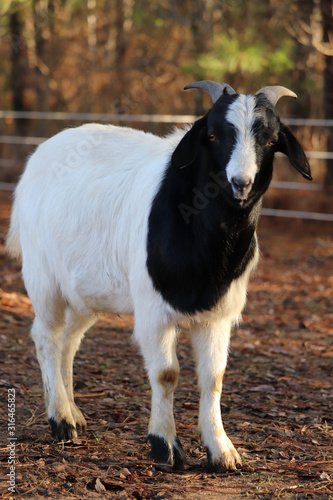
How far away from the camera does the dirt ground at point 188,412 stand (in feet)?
10.8

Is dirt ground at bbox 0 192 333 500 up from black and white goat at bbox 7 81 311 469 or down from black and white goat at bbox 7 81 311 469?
down

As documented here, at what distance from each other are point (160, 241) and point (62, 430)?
131 cm

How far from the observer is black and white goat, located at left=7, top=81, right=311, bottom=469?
3400mm

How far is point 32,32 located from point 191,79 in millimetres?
4299

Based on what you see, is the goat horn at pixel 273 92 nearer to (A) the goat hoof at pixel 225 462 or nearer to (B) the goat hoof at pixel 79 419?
(A) the goat hoof at pixel 225 462

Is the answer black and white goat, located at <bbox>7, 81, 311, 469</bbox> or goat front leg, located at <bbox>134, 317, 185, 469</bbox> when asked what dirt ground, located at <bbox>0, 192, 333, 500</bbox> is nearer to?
goat front leg, located at <bbox>134, 317, 185, 469</bbox>

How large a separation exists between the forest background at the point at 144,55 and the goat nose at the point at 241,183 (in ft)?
28.8

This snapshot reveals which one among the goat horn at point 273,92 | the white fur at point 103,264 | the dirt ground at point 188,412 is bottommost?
the dirt ground at point 188,412

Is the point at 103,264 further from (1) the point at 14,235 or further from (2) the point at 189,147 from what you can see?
(1) the point at 14,235

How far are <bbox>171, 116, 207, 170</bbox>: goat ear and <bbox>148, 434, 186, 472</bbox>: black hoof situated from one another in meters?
1.48

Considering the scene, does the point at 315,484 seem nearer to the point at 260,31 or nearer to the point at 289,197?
the point at 289,197

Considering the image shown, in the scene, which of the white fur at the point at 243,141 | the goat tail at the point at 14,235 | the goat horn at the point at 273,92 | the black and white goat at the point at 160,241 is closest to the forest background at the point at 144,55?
the goat tail at the point at 14,235

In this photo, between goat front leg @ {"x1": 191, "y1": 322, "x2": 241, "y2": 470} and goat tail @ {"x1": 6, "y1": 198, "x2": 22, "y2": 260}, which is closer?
goat front leg @ {"x1": 191, "y1": 322, "x2": 241, "y2": 470}

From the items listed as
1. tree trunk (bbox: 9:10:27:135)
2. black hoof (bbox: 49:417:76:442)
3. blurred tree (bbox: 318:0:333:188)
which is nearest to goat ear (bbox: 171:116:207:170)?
black hoof (bbox: 49:417:76:442)
